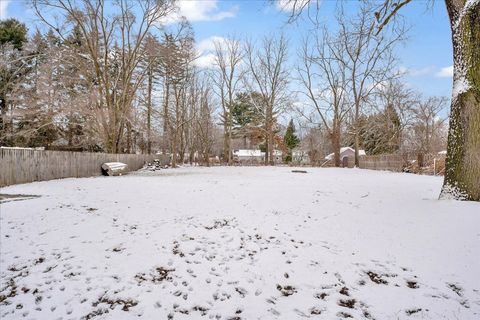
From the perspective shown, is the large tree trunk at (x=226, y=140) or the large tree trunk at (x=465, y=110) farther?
the large tree trunk at (x=226, y=140)

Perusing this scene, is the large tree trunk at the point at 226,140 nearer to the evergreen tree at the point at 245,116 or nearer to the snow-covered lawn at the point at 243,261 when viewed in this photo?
the evergreen tree at the point at 245,116

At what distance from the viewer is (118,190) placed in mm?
9195

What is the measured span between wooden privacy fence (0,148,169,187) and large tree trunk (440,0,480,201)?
12.8 meters

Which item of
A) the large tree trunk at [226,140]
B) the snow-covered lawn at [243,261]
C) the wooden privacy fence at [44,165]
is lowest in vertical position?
the snow-covered lawn at [243,261]

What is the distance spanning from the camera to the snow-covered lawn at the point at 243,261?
3053 millimetres

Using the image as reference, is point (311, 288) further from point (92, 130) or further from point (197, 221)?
point (92, 130)

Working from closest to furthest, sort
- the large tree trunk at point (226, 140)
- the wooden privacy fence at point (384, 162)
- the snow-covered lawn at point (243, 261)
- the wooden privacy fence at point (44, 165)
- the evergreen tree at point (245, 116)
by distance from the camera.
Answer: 1. the snow-covered lawn at point (243, 261)
2. the wooden privacy fence at point (44, 165)
3. the wooden privacy fence at point (384, 162)
4. the large tree trunk at point (226, 140)
5. the evergreen tree at point (245, 116)

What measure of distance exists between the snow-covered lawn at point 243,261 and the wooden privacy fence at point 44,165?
4074 mm

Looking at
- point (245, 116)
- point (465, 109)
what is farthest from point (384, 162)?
point (245, 116)

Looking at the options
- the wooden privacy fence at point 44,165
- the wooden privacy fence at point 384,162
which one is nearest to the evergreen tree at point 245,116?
the wooden privacy fence at point 384,162

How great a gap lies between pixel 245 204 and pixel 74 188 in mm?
6111

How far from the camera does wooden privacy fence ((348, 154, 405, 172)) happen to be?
1945cm

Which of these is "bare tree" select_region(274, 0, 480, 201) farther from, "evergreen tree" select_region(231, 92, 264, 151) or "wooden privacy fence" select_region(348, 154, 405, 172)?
"evergreen tree" select_region(231, 92, 264, 151)

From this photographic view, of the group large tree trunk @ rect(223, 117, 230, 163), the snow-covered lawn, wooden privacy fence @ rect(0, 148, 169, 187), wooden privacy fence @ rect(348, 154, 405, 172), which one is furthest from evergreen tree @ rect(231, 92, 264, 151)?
the snow-covered lawn
